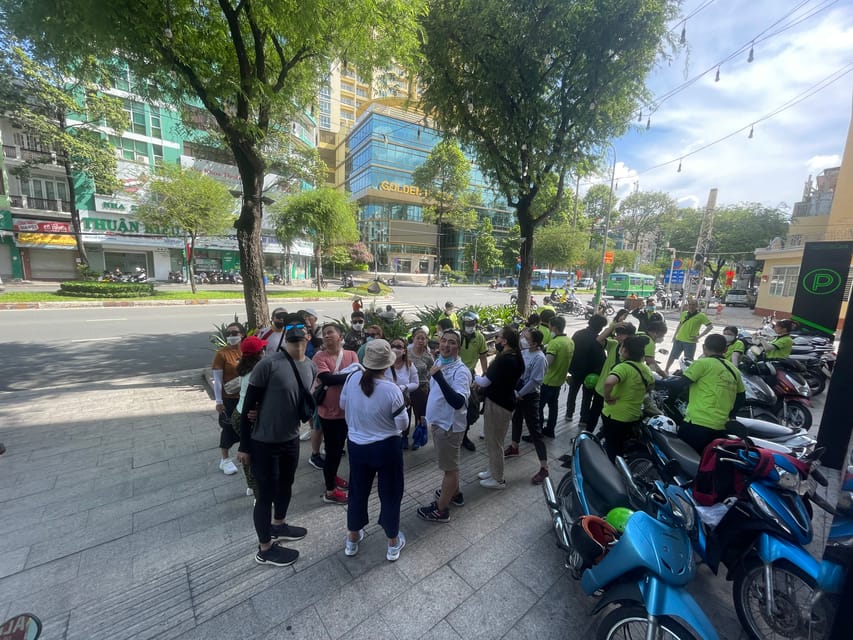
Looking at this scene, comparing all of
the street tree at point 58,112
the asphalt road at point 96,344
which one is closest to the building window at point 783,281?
the asphalt road at point 96,344

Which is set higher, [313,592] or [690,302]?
[690,302]

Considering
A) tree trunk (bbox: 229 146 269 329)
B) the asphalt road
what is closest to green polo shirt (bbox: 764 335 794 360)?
tree trunk (bbox: 229 146 269 329)

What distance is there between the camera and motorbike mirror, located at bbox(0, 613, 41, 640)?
1.75m

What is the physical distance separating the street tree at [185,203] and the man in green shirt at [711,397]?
21373 mm

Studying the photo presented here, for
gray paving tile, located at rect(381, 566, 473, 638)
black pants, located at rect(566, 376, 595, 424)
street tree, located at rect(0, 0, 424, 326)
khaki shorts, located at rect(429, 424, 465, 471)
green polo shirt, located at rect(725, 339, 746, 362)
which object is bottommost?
gray paving tile, located at rect(381, 566, 473, 638)

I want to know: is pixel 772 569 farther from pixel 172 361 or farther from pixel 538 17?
pixel 172 361

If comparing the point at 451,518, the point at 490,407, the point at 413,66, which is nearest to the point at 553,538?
the point at 451,518

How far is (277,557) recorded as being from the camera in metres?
2.67

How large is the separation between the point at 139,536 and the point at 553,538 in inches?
143

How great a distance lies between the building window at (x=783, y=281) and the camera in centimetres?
1975

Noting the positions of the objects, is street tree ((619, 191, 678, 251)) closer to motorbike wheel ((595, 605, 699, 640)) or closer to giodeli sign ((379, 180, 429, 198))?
giodeli sign ((379, 180, 429, 198))

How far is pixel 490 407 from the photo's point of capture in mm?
3531

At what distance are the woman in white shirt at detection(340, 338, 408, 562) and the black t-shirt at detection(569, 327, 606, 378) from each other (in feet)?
11.0

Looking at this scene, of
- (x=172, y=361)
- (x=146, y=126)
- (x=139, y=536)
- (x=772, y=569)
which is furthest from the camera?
(x=146, y=126)
